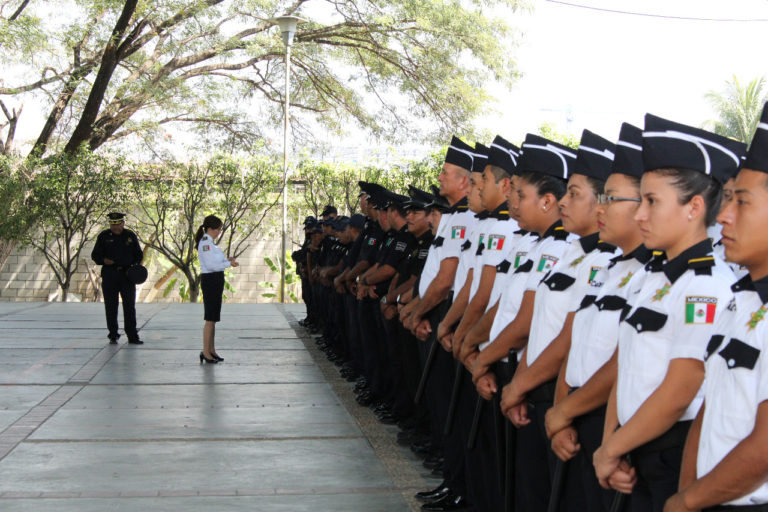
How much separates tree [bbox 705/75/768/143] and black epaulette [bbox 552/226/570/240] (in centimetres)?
3110

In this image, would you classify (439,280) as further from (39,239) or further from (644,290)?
(39,239)

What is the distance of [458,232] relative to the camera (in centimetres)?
537

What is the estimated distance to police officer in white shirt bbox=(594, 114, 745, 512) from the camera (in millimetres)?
2459

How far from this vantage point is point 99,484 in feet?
17.2

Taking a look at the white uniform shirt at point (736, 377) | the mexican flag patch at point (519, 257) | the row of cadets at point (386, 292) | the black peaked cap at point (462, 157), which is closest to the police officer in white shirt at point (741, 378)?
the white uniform shirt at point (736, 377)

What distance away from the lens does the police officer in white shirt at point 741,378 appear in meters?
2.05

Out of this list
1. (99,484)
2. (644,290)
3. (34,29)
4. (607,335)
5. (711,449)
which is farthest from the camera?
(34,29)

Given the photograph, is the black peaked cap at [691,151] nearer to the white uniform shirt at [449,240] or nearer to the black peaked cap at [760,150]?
the black peaked cap at [760,150]

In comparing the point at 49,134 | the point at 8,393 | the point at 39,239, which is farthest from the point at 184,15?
the point at 8,393

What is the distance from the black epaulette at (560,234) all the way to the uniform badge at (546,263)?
0.38 ft

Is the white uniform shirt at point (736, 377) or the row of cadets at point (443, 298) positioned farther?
the row of cadets at point (443, 298)

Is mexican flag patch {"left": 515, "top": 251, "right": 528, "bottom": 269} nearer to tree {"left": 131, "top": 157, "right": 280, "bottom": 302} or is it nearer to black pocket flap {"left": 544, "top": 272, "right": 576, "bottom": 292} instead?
black pocket flap {"left": 544, "top": 272, "right": 576, "bottom": 292}

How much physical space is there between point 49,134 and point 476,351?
19.6 metres

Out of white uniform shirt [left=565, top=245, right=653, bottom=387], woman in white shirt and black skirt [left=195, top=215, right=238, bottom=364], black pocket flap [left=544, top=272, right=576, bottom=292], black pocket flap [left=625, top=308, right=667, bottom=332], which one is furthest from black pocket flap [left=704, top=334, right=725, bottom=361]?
woman in white shirt and black skirt [left=195, top=215, right=238, bottom=364]
